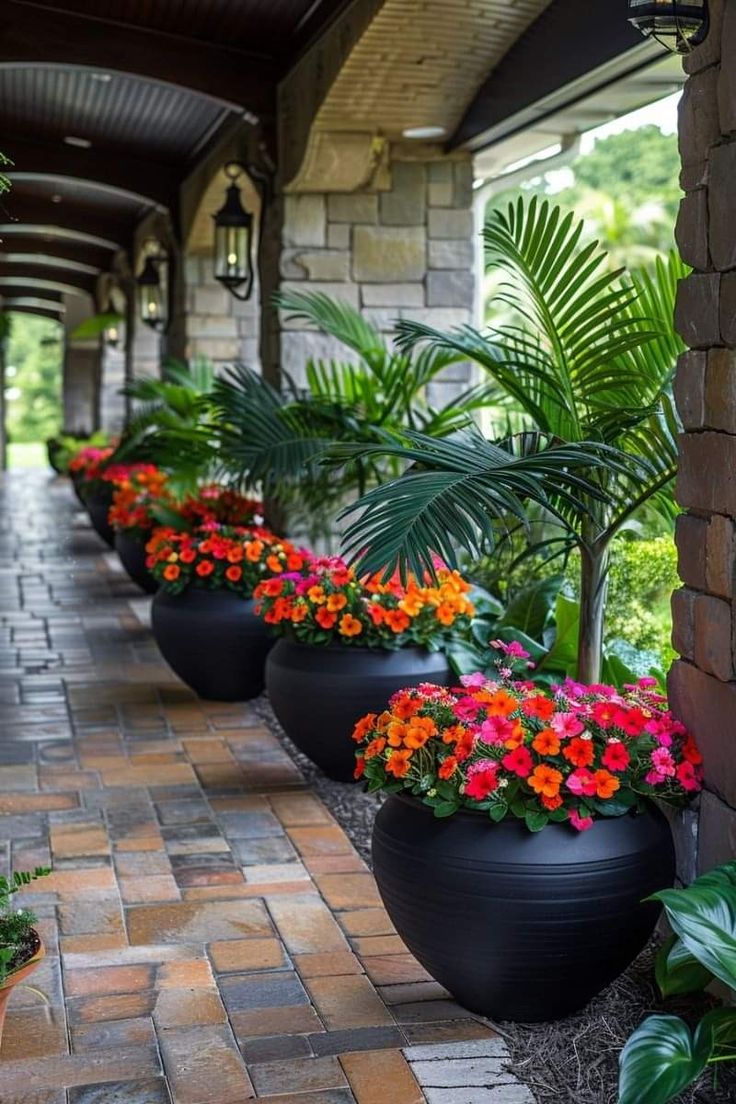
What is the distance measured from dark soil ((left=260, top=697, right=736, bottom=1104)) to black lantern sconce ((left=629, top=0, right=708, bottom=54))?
67.4 inches

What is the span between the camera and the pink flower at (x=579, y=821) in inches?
89.7

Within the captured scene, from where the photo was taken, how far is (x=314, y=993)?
2582 millimetres

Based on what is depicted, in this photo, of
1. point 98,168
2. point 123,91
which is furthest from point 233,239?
point 98,168

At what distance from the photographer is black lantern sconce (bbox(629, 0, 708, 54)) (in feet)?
7.61

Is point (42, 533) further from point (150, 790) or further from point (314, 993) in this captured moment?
point (314, 993)

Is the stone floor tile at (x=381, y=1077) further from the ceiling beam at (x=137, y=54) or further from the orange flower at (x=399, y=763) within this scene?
the ceiling beam at (x=137, y=54)

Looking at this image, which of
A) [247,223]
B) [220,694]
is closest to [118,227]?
[247,223]

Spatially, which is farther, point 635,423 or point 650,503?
point 650,503

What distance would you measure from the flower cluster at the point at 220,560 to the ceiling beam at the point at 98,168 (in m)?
4.33

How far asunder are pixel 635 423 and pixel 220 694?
2.41 m

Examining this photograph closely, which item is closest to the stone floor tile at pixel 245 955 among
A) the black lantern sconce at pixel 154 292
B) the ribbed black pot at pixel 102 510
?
the ribbed black pot at pixel 102 510

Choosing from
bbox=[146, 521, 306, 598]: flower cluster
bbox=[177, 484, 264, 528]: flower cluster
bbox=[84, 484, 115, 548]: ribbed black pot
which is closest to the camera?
bbox=[146, 521, 306, 598]: flower cluster

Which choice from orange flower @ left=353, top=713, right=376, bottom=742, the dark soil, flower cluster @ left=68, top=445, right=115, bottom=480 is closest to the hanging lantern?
flower cluster @ left=68, top=445, right=115, bottom=480

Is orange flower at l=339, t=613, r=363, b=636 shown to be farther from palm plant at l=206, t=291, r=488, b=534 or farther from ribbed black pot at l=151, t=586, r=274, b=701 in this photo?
ribbed black pot at l=151, t=586, r=274, b=701
